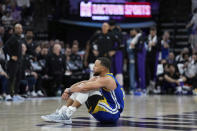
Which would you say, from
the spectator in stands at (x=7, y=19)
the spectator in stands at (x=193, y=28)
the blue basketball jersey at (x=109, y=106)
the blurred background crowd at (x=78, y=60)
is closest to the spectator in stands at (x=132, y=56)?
the blurred background crowd at (x=78, y=60)

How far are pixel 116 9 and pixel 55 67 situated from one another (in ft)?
22.8

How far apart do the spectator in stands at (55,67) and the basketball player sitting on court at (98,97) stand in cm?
859

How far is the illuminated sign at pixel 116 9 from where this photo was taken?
66.7ft

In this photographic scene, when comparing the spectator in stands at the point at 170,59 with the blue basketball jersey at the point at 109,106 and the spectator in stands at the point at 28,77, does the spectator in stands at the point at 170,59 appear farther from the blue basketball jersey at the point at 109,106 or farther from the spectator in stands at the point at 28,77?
the blue basketball jersey at the point at 109,106

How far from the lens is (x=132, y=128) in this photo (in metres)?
5.30

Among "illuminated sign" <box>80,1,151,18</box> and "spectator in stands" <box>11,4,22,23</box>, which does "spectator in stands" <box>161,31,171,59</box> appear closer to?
"illuminated sign" <box>80,1,151,18</box>

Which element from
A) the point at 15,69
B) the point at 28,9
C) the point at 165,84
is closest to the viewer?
the point at 15,69

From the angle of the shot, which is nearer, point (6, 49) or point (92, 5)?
point (6, 49)

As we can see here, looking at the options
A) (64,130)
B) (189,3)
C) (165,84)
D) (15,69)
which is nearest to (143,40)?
(165,84)

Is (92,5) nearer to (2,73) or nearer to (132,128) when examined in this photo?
(2,73)

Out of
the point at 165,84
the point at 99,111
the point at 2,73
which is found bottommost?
the point at 165,84

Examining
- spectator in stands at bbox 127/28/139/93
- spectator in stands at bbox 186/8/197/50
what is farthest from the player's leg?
spectator in stands at bbox 186/8/197/50

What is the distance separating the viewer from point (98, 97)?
18.7 feet

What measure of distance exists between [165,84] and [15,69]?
20.5 feet
